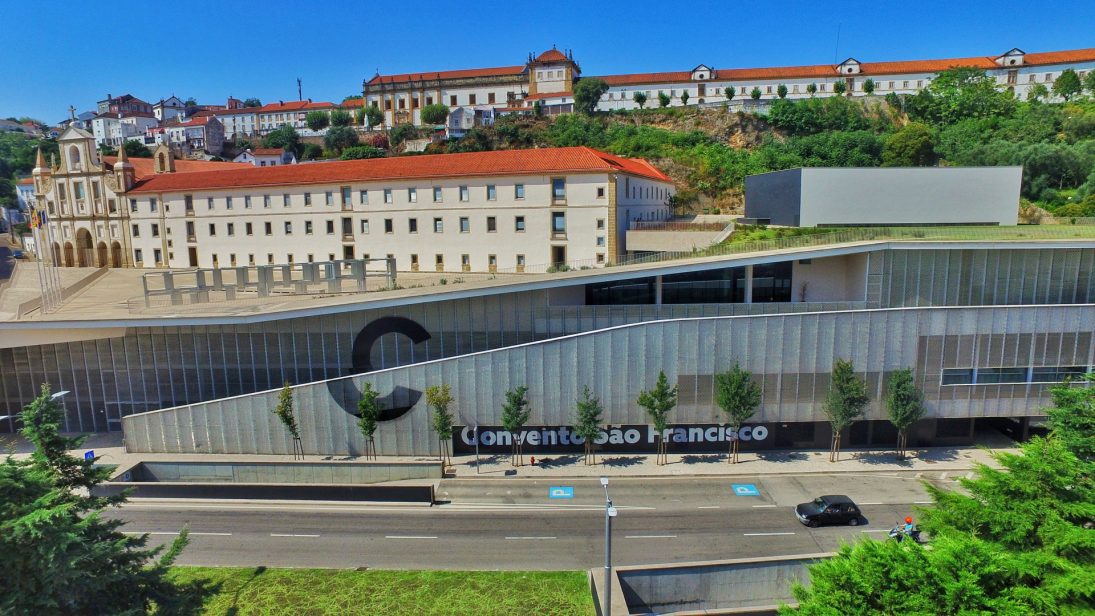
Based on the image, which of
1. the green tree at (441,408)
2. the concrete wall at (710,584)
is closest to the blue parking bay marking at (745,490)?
the concrete wall at (710,584)

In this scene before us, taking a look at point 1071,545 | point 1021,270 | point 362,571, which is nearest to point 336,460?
point 362,571

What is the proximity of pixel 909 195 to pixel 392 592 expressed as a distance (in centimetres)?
3476

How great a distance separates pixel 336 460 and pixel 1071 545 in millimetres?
26903

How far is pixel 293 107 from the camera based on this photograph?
148 metres

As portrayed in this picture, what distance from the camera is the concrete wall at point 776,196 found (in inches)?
1501

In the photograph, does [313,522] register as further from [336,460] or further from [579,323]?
[579,323]

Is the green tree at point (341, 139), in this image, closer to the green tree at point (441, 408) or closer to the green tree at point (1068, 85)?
the green tree at point (441, 408)

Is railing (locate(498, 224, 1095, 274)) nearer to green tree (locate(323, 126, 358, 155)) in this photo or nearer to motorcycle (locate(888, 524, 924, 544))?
motorcycle (locate(888, 524, 924, 544))

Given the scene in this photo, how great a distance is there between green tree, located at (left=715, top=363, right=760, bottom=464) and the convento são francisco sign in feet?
5.99

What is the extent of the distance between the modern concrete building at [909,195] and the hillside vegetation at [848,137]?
1821 cm

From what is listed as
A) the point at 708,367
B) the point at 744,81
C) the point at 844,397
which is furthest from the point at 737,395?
the point at 744,81

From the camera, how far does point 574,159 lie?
47.8 metres

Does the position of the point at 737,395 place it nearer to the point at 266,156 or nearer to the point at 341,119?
the point at 266,156

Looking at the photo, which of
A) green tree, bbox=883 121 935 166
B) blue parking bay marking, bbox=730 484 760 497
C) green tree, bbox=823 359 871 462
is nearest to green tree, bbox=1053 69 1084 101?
green tree, bbox=883 121 935 166
